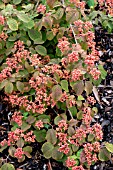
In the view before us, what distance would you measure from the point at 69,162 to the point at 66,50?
2.00 ft

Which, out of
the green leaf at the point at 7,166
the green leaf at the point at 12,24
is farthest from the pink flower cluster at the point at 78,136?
the green leaf at the point at 12,24

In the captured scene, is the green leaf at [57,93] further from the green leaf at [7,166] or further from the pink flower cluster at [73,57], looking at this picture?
the green leaf at [7,166]

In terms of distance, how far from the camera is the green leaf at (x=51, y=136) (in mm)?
2279

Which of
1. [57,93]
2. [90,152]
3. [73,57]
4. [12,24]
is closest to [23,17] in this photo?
[12,24]

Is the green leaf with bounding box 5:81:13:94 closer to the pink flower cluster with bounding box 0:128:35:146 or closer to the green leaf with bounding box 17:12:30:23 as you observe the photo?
the pink flower cluster with bounding box 0:128:35:146

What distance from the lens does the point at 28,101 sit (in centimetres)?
237

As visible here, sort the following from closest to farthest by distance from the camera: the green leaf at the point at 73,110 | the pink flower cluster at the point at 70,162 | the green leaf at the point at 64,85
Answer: the pink flower cluster at the point at 70,162 → the green leaf at the point at 64,85 → the green leaf at the point at 73,110

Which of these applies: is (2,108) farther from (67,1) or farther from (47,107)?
(67,1)

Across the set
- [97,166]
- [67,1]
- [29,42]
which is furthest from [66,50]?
[97,166]

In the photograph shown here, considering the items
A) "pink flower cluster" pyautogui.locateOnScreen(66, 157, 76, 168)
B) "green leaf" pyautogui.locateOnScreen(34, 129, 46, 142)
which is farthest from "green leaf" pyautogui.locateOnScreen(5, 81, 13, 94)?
"pink flower cluster" pyautogui.locateOnScreen(66, 157, 76, 168)

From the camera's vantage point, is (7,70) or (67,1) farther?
(67,1)

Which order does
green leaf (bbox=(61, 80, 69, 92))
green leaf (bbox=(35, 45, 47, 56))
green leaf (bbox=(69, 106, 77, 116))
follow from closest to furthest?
1. green leaf (bbox=(61, 80, 69, 92))
2. green leaf (bbox=(69, 106, 77, 116))
3. green leaf (bbox=(35, 45, 47, 56))

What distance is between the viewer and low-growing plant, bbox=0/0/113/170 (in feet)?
7.51

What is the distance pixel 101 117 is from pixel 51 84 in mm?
527
